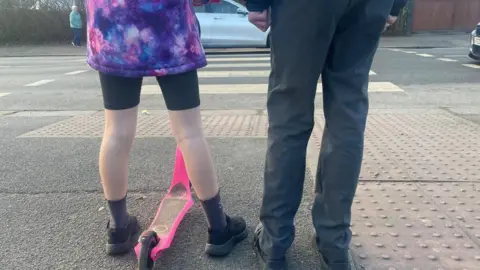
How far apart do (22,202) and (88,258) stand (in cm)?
89

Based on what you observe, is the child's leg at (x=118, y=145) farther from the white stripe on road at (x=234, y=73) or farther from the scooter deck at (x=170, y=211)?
the white stripe on road at (x=234, y=73)

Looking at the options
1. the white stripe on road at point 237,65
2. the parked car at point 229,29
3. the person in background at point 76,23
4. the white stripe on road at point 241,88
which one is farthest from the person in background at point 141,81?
the person in background at point 76,23

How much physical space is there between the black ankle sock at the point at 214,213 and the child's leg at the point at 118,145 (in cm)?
39

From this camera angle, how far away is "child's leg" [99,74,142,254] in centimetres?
188

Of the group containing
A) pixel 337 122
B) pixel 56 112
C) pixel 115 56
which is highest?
pixel 115 56

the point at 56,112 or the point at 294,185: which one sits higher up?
the point at 294,185

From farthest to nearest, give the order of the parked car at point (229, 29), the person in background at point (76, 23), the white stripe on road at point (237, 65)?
the person in background at point (76, 23), the parked car at point (229, 29), the white stripe on road at point (237, 65)

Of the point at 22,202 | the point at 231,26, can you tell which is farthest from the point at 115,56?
the point at 231,26

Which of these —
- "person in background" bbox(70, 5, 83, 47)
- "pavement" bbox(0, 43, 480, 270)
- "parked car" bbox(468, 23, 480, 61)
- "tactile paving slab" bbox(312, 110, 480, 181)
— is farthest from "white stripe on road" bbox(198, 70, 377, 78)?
"person in background" bbox(70, 5, 83, 47)

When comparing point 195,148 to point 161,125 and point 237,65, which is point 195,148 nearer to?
point 161,125

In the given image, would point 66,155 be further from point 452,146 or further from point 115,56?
point 452,146

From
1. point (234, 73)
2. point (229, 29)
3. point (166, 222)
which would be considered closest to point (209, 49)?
point (229, 29)

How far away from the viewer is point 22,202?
104 inches

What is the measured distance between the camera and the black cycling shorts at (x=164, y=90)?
1844 millimetres
